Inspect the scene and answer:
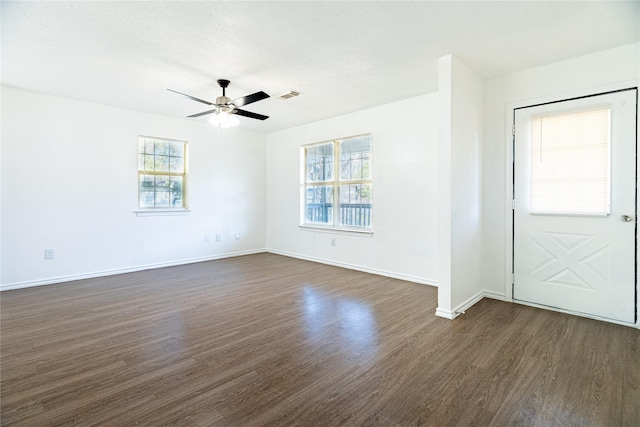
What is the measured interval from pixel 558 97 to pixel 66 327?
213 inches

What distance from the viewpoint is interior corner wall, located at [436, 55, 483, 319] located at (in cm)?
316

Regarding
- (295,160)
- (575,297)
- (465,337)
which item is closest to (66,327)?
(465,337)

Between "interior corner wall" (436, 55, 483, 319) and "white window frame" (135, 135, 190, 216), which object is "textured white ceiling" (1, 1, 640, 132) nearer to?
"interior corner wall" (436, 55, 483, 319)

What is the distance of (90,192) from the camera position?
4672mm

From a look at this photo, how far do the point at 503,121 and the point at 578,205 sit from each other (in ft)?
3.96

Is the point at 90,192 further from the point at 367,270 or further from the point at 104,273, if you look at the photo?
the point at 367,270

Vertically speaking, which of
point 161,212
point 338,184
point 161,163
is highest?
point 161,163

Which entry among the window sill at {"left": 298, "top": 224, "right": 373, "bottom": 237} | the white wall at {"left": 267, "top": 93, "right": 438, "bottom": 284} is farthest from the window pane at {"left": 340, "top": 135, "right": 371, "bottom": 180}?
the window sill at {"left": 298, "top": 224, "right": 373, "bottom": 237}

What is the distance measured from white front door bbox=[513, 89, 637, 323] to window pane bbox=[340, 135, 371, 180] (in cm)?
214

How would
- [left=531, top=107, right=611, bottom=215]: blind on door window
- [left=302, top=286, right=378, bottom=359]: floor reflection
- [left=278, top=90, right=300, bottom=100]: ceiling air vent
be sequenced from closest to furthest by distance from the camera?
1. [left=302, top=286, right=378, bottom=359]: floor reflection
2. [left=531, top=107, right=611, bottom=215]: blind on door window
3. [left=278, top=90, right=300, bottom=100]: ceiling air vent

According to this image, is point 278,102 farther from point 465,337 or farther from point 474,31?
point 465,337

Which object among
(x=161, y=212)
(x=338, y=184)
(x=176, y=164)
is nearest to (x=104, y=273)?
(x=161, y=212)

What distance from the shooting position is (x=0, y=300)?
3639 millimetres

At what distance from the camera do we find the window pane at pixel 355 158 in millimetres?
5114
